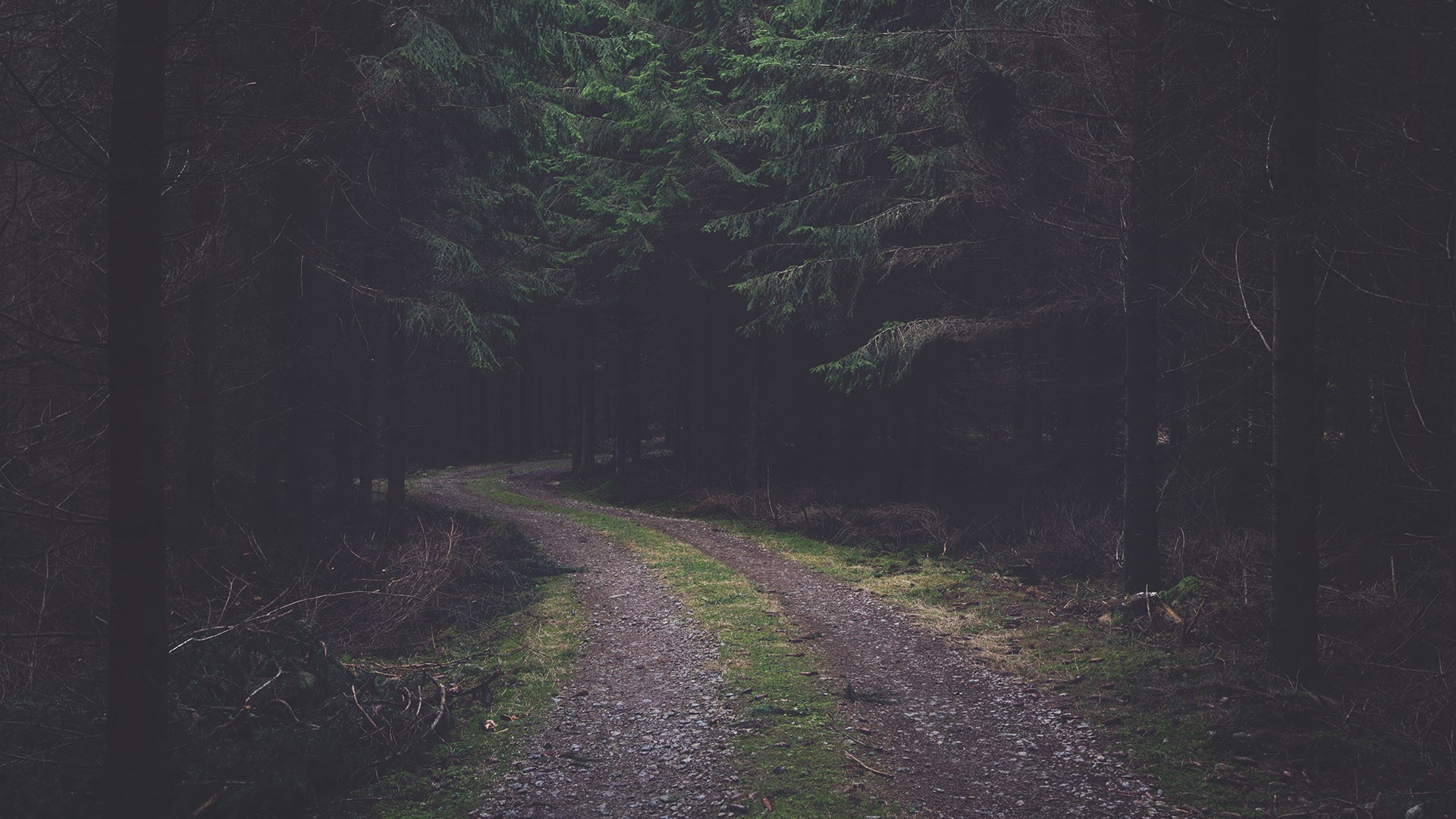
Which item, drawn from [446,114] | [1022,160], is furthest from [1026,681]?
[446,114]

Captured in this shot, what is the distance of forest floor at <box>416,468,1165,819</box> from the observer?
6.15 metres

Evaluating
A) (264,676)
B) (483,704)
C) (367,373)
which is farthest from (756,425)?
(264,676)

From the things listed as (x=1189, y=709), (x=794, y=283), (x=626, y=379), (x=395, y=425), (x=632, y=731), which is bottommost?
(x=632, y=731)

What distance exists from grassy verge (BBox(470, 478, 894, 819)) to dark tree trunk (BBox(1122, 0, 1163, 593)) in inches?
173

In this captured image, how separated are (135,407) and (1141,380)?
10363 mm

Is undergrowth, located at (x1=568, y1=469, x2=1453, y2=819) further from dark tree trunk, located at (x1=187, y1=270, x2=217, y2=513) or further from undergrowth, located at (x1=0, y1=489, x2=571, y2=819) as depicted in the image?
dark tree trunk, located at (x1=187, y1=270, x2=217, y2=513)

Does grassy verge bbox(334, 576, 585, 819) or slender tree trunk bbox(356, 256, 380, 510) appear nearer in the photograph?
grassy verge bbox(334, 576, 585, 819)

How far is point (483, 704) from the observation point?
8328mm

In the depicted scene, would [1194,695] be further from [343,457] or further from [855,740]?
[343,457]

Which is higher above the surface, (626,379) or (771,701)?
(626,379)

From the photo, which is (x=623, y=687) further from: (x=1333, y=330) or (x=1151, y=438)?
(x=1333, y=330)

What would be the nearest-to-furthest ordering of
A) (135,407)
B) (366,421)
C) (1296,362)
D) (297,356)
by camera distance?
(135,407), (1296,362), (297,356), (366,421)

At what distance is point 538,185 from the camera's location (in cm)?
2650

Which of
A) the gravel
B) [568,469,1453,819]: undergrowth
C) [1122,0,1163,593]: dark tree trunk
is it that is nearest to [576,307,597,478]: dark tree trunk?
the gravel
